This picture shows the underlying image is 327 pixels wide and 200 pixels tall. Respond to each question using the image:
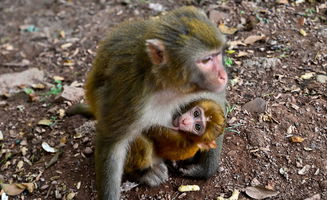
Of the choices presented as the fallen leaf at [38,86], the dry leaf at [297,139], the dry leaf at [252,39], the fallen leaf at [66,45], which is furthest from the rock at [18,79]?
the dry leaf at [297,139]

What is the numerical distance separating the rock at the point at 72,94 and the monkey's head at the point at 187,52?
2534 mm

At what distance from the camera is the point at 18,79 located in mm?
6883

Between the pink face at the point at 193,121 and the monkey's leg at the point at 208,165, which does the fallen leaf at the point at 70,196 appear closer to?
the monkey's leg at the point at 208,165

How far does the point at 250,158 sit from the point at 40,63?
3.98 m

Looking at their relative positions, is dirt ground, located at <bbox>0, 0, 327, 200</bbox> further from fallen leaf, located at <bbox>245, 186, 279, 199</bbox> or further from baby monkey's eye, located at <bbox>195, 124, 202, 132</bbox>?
baby monkey's eye, located at <bbox>195, 124, 202, 132</bbox>

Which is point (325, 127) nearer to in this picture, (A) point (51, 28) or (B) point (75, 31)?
(B) point (75, 31)

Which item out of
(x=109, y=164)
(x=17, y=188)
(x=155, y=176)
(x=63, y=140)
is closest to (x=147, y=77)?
(x=109, y=164)

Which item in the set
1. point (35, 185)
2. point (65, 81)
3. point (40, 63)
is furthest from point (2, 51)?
point (35, 185)

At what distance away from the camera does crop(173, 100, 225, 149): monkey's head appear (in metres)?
4.37

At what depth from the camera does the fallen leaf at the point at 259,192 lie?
444 cm

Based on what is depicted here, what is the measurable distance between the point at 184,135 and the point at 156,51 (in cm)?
103

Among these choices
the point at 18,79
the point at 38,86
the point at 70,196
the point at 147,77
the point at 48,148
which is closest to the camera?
the point at 147,77

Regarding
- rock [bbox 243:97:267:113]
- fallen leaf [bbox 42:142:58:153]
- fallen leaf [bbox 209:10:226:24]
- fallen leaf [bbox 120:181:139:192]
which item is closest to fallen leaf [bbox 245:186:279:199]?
rock [bbox 243:97:267:113]

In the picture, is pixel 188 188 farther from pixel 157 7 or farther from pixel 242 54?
pixel 157 7
